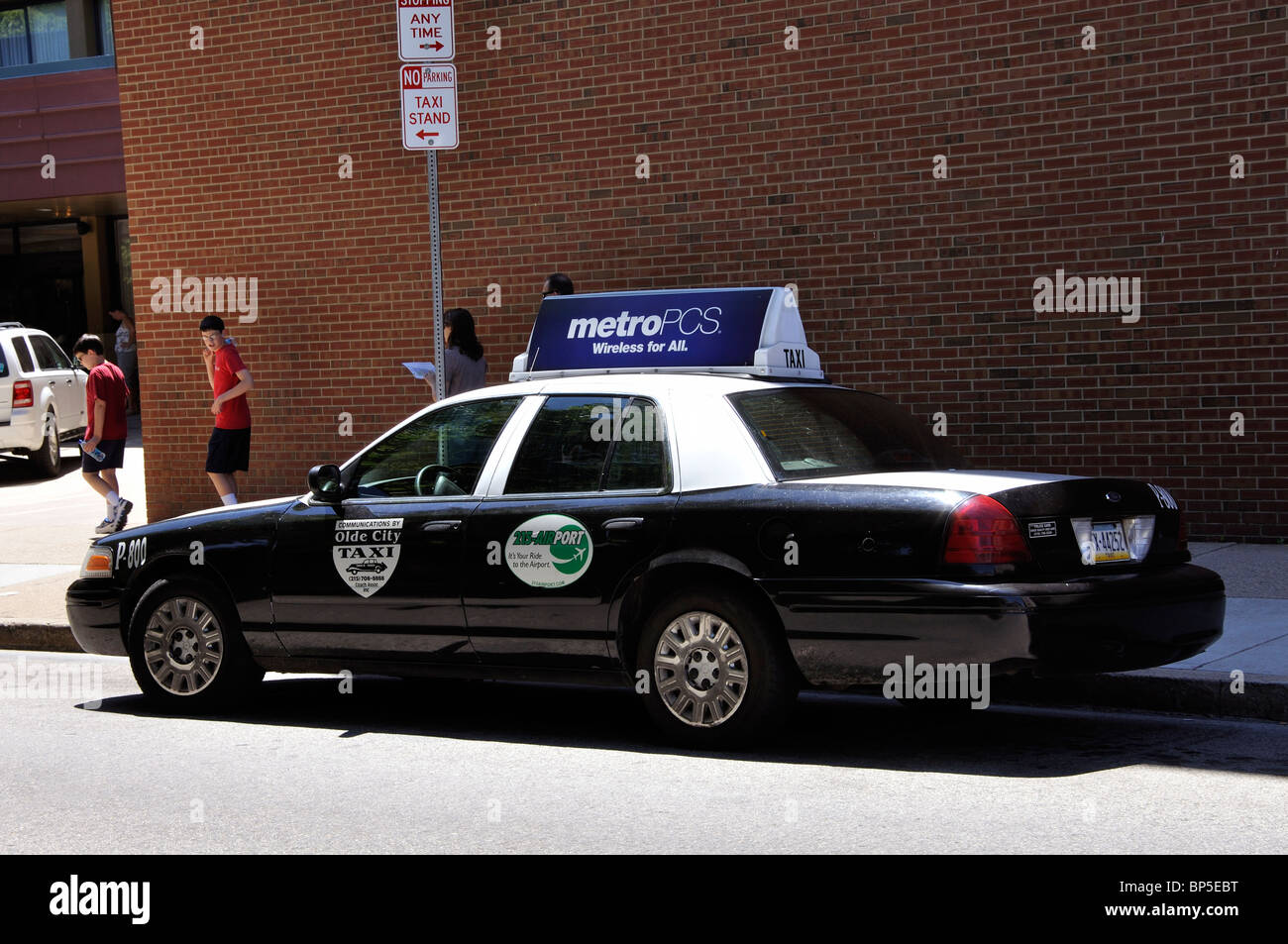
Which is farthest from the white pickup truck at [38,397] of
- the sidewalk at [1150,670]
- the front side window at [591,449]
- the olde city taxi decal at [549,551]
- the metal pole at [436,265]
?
the olde city taxi decal at [549,551]

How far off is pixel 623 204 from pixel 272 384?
3.72 m

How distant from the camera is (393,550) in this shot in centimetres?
705

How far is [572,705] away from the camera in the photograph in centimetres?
774

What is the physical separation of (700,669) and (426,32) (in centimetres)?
423

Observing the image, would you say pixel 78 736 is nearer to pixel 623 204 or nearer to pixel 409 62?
pixel 409 62

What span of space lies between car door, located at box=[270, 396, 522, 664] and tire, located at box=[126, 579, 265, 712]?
0.37 meters

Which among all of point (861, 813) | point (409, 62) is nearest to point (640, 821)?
point (861, 813)

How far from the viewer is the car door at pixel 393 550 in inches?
274

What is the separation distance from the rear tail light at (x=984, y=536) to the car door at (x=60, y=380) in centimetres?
1690

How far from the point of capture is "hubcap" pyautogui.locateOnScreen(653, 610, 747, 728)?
20.5 ft

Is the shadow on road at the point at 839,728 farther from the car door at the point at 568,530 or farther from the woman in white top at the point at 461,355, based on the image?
the woman in white top at the point at 461,355

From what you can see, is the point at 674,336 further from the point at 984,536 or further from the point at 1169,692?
the point at 1169,692

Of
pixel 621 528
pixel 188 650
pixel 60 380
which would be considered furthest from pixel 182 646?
pixel 60 380

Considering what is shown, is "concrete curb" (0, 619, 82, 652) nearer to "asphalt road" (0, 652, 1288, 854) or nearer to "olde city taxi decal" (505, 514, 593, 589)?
"asphalt road" (0, 652, 1288, 854)
